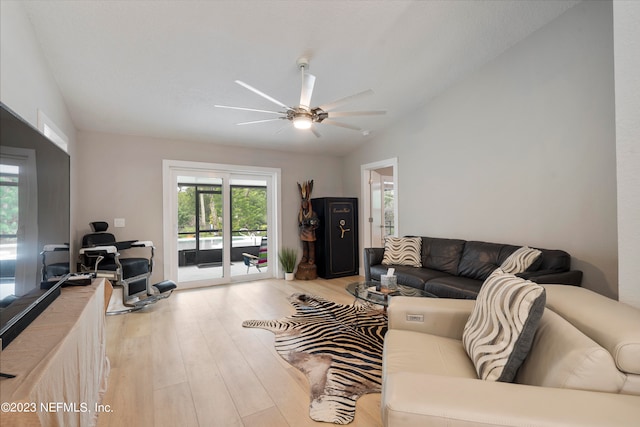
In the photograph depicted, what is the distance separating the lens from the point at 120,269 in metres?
3.35

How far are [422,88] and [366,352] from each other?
3357 mm

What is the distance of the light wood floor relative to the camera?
173 cm

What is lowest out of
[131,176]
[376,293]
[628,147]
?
[376,293]

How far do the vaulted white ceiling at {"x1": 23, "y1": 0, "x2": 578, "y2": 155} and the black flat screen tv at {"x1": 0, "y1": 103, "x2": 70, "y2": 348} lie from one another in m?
1.41

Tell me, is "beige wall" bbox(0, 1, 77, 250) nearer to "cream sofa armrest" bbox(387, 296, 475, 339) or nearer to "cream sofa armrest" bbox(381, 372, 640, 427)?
"cream sofa armrest" bbox(381, 372, 640, 427)

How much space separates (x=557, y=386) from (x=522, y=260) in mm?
1995

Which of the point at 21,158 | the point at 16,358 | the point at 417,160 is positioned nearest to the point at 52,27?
the point at 21,158

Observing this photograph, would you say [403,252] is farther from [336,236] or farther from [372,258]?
[336,236]

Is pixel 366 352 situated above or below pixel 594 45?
below

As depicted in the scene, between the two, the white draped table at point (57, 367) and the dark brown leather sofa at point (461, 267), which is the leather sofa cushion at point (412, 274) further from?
the white draped table at point (57, 367)

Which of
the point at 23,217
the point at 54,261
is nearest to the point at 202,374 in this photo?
the point at 54,261

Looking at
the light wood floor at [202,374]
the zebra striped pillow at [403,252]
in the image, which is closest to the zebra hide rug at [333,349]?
the light wood floor at [202,374]

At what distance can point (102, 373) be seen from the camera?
201 centimetres

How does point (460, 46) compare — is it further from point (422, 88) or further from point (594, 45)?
point (594, 45)
